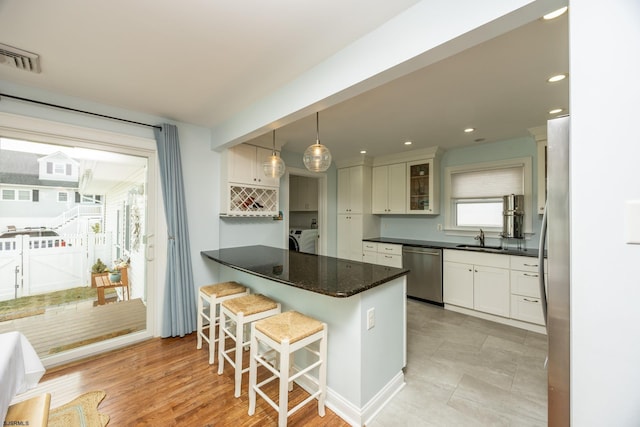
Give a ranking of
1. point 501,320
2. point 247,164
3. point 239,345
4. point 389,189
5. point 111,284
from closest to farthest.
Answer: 1. point 239,345
2. point 111,284
3. point 501,320
4. point 247,164
5. point 389,189

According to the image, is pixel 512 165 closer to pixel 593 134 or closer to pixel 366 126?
pixel 366 126

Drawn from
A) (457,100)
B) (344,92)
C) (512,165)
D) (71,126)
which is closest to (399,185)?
(512,165)

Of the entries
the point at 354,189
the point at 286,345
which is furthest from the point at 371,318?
the point at 354,189

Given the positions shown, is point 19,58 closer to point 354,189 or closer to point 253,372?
point 253,372

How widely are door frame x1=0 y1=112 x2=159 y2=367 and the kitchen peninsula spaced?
1.46 m

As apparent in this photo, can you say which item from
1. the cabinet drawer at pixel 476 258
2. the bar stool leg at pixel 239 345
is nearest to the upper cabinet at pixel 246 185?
the bar stool leg at pixel 239 345

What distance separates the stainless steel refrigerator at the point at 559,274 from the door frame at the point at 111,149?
10.7ft

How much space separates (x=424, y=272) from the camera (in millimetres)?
3848

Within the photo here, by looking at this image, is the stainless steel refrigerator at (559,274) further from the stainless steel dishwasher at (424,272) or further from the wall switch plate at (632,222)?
the stainless steel dishwasher at (424,272)

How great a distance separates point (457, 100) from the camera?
2.37 metres

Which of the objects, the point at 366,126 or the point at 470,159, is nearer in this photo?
the point at 366,126

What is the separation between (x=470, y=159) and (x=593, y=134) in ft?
11.2

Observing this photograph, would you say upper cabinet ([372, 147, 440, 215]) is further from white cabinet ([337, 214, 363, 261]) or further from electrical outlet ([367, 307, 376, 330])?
electrical outlet ([367, 307, 376, 330])

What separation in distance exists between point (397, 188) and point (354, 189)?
0.79 meters
